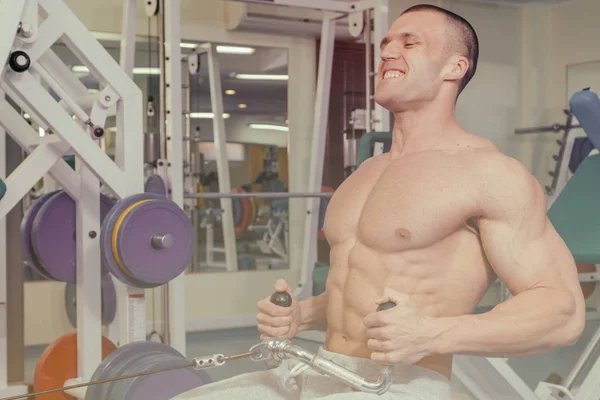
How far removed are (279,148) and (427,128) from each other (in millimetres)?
4043

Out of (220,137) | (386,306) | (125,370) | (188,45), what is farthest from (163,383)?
(188,45)

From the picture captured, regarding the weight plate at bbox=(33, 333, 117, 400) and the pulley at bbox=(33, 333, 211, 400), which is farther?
the weight plate at bbox=(33, 333, 117, 400)

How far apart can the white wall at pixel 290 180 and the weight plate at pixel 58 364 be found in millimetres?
1761

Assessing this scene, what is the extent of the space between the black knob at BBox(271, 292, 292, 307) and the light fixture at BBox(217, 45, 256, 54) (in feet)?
13.4

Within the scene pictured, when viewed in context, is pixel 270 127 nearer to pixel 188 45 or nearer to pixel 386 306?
pixel 188 45

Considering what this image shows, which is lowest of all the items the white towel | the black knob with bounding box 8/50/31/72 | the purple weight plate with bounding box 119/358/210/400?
the purple weight plate with bounding box 119/358/210/400

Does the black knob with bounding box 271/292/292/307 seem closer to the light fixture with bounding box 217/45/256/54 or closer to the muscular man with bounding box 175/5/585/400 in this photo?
the muscular man with bounding box 175/5/585/400

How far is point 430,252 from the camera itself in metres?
1.32

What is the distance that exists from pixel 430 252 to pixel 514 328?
8.2 inches

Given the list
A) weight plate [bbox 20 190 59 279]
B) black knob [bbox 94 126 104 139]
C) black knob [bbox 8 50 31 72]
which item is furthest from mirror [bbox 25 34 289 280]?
black knob [bbox 8 50 31 72]

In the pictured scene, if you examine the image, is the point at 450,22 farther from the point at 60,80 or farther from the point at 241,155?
the point at 241,155

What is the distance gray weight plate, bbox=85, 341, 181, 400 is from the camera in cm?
234

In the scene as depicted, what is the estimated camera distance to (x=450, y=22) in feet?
4.56

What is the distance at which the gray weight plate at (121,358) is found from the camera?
2.34 metres
